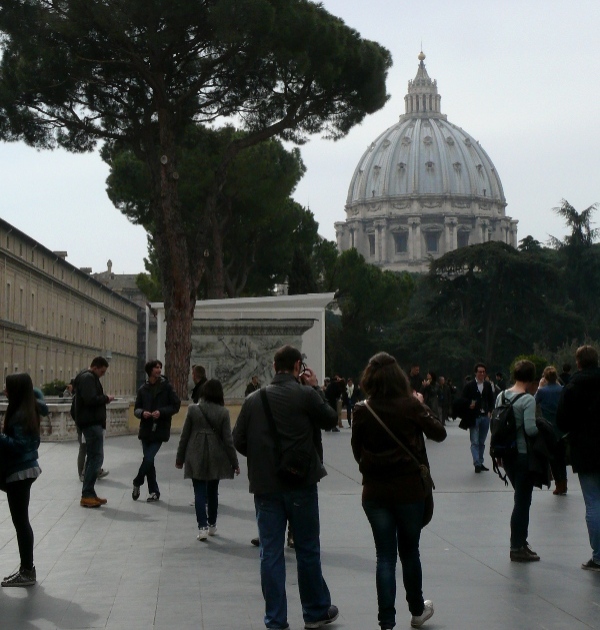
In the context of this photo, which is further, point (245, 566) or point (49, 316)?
point (49, 316)

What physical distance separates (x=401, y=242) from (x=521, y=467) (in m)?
136

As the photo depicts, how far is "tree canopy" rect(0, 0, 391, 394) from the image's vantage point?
21422 millimetres

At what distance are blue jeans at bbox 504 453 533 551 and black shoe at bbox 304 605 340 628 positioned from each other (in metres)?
1.95

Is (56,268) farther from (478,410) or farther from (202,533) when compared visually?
(202,533)

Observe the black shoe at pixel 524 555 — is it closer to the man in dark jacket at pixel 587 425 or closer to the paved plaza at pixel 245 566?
the paved plaza at pixel 245 566

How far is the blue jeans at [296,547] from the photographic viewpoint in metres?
5.45

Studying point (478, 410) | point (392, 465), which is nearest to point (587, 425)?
point (392, 465)

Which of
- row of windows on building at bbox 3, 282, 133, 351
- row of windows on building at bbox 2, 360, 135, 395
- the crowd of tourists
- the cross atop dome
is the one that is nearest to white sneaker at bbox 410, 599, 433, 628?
the crowd of tourists

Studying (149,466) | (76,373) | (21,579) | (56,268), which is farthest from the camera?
(76,373)

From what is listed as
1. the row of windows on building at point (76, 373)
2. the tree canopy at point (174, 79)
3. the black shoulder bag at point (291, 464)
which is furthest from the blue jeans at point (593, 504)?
the row of windows on building at point (76, 373)

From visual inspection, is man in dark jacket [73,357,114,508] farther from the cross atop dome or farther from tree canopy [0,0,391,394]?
the cross atop dome

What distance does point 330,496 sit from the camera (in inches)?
436

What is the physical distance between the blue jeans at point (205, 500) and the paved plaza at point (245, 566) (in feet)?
0.46

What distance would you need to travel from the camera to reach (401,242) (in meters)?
142
